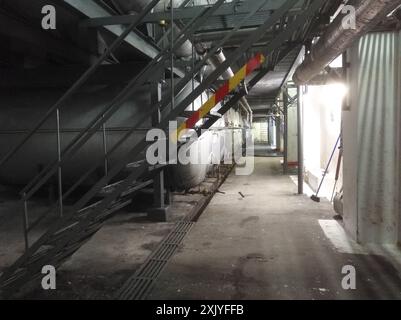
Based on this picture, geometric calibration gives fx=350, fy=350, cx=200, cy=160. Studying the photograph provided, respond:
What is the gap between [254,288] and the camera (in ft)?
9.95

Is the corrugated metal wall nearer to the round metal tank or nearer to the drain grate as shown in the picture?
the drain grate

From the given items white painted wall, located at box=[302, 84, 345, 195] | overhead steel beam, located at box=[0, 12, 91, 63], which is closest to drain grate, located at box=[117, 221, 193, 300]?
overhead steel beam, located at box=[0, 12, 91, 63]

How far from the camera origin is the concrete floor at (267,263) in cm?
298

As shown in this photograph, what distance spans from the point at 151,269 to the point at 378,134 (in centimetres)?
296

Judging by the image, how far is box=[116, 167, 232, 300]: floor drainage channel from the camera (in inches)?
118

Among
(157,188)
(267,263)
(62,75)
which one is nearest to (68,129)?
(62,75)

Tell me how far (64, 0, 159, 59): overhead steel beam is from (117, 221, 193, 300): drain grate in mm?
2522

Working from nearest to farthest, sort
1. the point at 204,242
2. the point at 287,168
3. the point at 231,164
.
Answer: the point at 204,242 → the point at 287,168 → the point at 231,164

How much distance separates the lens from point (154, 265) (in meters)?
3.59

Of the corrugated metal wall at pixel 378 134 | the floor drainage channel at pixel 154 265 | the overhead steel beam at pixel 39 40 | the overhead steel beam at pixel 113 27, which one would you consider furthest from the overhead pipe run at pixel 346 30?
the overhead steel beam at pixel 39 40

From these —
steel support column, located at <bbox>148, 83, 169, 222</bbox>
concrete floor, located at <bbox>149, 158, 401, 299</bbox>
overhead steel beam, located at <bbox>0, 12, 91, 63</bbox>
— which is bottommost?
concrete floor, located at <bbox>149, 158, 401, 299</bbox>
